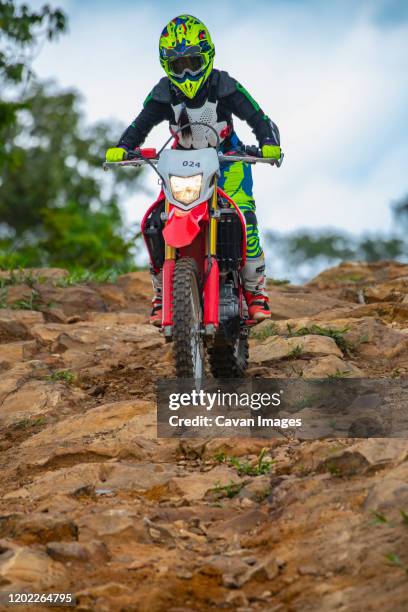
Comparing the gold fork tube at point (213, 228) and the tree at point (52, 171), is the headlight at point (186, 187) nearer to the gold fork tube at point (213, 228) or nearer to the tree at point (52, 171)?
the gold fork tube at point (213, 228)

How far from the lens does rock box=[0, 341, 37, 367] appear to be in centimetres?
878

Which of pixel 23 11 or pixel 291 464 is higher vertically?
pixel 23 11

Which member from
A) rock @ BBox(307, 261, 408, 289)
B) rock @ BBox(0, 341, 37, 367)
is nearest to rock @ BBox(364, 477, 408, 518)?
rock @ BBox(0, 341, 37, 367)

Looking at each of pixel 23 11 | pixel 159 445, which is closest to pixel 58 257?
pixel 23 11

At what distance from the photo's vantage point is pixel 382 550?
165 inches

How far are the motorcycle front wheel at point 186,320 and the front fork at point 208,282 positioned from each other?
57mm

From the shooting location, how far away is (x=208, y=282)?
22.0ft

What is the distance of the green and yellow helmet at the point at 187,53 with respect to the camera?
7.06 meters

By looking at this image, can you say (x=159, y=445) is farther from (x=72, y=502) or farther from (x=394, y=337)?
(x=394, y=337)

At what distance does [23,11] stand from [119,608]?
1531 cm

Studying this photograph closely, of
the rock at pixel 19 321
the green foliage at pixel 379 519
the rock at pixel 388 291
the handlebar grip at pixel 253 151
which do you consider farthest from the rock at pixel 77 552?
the rock at pixel 388 291

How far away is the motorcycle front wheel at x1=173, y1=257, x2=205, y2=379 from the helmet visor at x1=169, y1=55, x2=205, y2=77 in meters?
1.36

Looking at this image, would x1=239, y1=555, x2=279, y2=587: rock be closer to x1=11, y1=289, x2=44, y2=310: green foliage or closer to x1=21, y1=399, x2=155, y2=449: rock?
x1=21, y1=399, x2=155, y2=449: rock

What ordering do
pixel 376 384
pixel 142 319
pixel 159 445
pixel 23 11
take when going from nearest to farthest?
pixel 159 445 → pixel 376 384 → pixel 142 319 → pixel 23 11
